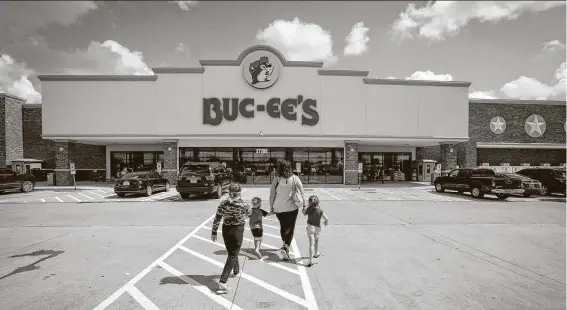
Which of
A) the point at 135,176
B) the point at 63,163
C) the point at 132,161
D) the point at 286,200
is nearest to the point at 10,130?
the point at 63,163

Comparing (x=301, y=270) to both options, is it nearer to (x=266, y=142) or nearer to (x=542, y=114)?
(x=266, y=142)

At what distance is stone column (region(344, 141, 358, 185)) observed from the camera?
24812mm

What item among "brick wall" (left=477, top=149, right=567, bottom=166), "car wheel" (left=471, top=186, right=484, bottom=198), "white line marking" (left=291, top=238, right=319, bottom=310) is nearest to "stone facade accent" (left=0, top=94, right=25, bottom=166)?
"white line marking" (left=291, top=238, right=319, bottom=310)

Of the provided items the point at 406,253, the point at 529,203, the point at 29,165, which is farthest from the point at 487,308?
the point at 29,165

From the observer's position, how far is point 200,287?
5.04 metres

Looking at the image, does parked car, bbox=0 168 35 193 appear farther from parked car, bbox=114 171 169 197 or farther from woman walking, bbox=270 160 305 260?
woman walking, bbox=270 160 305 260

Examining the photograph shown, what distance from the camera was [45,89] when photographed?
78.0ft

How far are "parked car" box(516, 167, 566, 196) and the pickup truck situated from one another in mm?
3130

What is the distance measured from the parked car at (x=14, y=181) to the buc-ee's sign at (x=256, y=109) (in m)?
11.2

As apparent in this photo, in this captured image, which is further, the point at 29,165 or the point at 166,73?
the point at 29,165

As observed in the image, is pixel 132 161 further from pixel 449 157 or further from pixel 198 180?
pixel 449 157

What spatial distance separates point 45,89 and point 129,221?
19445mm

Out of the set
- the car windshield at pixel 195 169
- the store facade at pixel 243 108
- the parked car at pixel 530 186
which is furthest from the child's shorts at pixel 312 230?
the store facade at pixel 243 108

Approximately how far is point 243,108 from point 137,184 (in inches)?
377
